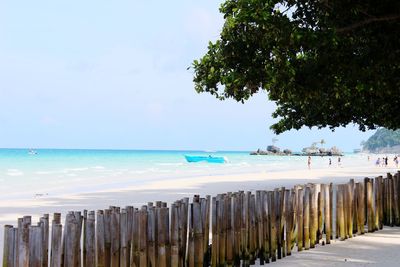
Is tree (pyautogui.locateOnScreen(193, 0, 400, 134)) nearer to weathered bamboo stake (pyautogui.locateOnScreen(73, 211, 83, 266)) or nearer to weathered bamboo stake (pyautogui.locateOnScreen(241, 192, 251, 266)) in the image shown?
weathered bamboo stake (pyautogui.locateOnScreen(241, 192, 251, 266))

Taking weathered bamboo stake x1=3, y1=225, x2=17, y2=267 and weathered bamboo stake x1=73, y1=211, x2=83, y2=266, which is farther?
weathered bamboo stake x1=73, y1=211, x2=83, y2=266

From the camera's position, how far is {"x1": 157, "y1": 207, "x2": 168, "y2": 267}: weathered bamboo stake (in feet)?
21.7

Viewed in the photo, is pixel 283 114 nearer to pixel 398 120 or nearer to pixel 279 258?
pixel 398 120

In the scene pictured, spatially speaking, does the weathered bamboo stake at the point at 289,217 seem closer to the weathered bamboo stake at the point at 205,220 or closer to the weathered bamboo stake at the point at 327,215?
the weathered bamboo stake at the point at 327,215

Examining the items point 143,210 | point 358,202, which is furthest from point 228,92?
point 143,210

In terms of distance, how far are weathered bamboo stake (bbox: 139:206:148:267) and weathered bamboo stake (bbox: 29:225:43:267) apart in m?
1.44

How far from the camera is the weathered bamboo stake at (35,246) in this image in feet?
16.8

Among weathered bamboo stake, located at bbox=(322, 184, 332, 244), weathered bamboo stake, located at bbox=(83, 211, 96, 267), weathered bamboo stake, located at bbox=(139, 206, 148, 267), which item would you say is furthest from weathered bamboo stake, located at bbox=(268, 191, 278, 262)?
weathered bamboo stake, located at bbox=(83, 211, 96, 267)

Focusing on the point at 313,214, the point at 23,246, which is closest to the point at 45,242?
the point at 23,246

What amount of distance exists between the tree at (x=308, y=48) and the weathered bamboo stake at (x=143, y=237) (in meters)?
5.11

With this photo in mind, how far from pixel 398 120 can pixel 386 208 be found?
8.85m

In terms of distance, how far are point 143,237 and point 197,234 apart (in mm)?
1094

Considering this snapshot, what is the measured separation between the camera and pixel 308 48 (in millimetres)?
10367

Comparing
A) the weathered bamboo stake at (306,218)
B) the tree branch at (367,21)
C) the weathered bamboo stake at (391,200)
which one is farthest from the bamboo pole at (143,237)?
the weathered bamboo stake at (391,200)
